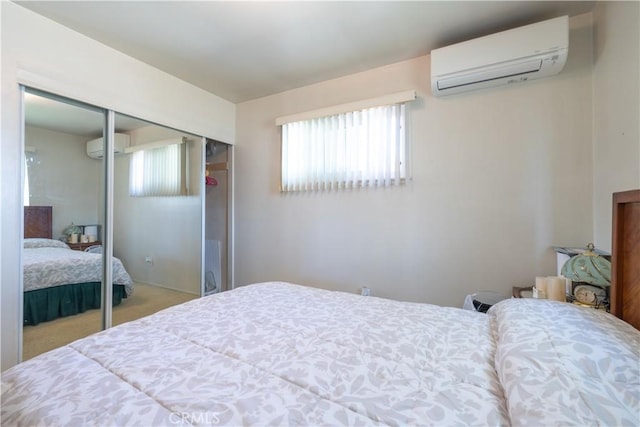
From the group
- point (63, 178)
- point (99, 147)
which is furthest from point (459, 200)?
point (63, 178)

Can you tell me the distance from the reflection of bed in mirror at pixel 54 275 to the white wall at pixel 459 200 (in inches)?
63.7

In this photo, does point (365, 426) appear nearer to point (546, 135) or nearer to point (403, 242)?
point (403, 242)

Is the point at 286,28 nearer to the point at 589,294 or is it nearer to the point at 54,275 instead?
the point at 589,294

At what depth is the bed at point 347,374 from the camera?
0.63 metres

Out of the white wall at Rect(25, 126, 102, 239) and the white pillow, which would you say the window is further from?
the white pillow

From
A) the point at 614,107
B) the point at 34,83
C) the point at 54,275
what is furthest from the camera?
the point at 54,275

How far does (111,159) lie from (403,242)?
260 cm

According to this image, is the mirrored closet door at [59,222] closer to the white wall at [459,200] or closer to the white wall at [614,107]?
the white wall at [459,200]

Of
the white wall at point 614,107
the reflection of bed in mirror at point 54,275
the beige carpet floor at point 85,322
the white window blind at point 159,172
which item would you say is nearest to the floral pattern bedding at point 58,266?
the reflection of bed in mirror at point 54,275

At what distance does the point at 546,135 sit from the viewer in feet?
6.22

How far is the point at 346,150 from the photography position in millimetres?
2553

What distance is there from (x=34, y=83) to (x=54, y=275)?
1366mm

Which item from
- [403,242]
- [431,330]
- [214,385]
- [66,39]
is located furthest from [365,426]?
[66,39]

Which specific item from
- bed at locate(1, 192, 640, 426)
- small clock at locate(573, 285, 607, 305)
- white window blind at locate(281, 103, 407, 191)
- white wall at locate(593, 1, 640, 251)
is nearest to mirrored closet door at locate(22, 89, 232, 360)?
white window blind at locate(281, 103, 407, 191)
